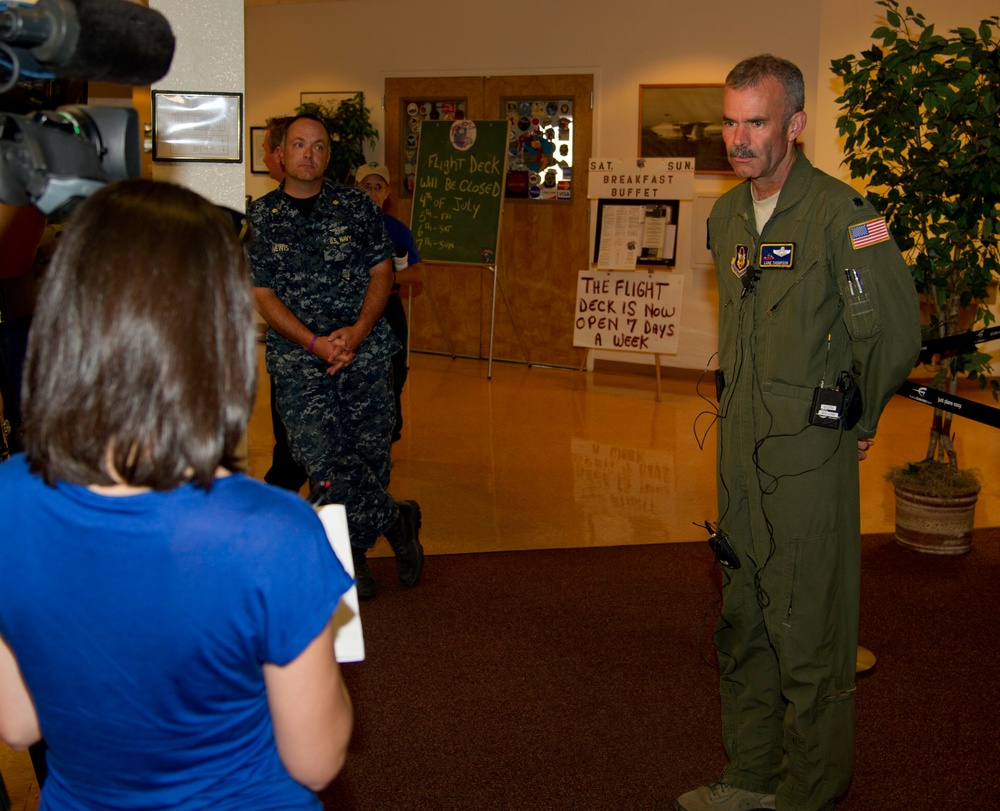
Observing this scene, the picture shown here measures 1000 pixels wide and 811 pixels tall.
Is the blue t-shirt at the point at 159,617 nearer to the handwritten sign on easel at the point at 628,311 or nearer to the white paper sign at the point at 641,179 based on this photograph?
the handwritten sign on easel at the point at 628,311

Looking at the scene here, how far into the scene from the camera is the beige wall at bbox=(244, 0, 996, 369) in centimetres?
747

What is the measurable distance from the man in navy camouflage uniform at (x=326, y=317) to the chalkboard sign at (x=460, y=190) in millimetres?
4171

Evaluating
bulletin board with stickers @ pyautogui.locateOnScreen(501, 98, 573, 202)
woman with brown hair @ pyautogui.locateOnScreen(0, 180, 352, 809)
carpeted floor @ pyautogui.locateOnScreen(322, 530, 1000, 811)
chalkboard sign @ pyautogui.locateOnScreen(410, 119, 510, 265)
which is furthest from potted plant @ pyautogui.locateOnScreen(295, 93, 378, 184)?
woman with brown hair @ pyautogui.locateOnScreen(0, 180, 352, 809)

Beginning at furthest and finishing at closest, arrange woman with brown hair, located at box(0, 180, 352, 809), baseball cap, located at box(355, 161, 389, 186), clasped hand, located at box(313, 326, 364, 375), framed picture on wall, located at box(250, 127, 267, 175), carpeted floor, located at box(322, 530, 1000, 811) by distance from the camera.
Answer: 1. framed picture on wall, located at box(250, 127, 267, 175)
2. baseball cap, located at box(355, 161, 389, 186)
3. clasped hand, located at box(313, 326, 364, 375)
4. carpeted floor, located at box(322, 530, 1000, 811)
5. woman with brown hair, located at box(0, 180, 352, 809)

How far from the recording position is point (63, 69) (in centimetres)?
104

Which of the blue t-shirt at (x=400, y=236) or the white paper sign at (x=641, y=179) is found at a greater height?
the white paper sign at (x=641, y=179)

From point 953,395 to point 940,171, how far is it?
0.90m

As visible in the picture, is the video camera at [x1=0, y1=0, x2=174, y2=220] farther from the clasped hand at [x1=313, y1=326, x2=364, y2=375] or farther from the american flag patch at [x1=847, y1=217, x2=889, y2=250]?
the clasped hand at [x1=313, y1=326, x2=364, y2=375]

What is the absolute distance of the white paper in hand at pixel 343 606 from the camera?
1.24 meters

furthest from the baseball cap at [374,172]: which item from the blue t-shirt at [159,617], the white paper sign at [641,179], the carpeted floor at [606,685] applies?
the blue t-shirt at [159,617]

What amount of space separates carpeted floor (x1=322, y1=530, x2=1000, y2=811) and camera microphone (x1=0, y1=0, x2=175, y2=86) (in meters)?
1.92

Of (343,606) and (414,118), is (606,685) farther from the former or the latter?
(414,118)

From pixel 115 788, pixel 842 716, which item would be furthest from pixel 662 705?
pixel 115 788

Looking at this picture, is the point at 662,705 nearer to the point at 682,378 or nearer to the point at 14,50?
the point at 14,50
